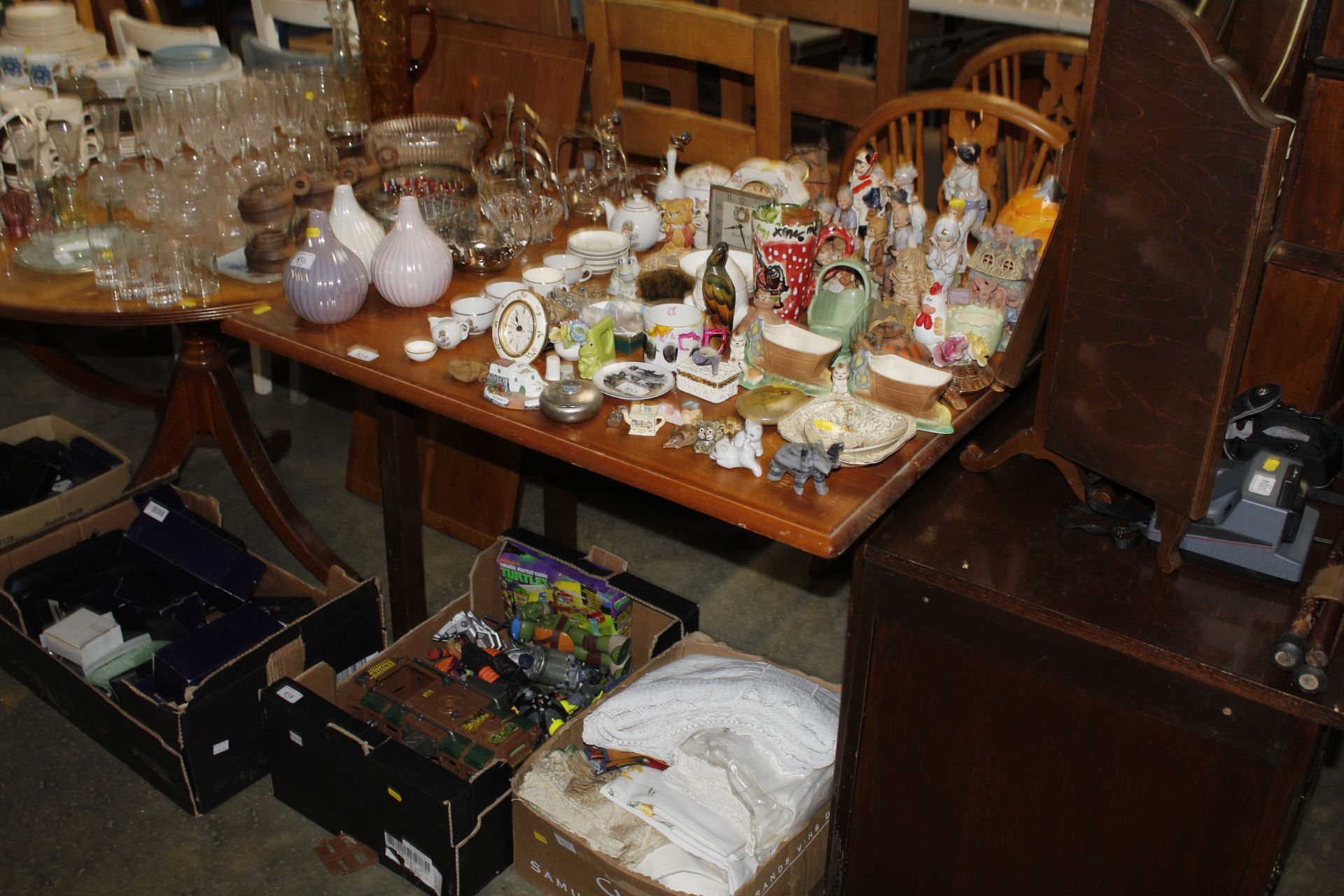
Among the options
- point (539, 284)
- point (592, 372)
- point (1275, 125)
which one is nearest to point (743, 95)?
point (539, 284)

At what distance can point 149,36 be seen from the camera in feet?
10.1

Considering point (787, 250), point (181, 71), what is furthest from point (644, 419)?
point (181, 71)

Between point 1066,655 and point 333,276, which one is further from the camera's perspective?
point 333,276

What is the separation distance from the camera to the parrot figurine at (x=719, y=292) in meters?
1.64

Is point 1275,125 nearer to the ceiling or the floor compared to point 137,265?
nearer to the ceiling

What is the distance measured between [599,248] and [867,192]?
1.46 ft

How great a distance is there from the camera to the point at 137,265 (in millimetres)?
2057

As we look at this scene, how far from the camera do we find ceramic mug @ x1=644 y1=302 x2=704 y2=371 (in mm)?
1652

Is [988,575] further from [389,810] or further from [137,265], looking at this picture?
[137,265]

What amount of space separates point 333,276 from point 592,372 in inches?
17.1

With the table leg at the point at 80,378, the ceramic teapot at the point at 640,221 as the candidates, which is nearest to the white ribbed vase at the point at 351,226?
the ceramic teapot at the point at 640,221

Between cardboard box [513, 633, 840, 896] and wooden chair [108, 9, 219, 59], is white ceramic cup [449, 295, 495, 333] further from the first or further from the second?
wooden chair [108, 9, 219, 59]

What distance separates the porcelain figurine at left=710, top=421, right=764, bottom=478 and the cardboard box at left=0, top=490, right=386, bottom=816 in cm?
91

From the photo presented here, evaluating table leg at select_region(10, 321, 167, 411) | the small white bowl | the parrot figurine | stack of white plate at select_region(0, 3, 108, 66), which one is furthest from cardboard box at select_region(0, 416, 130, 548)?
the parrot figurine
